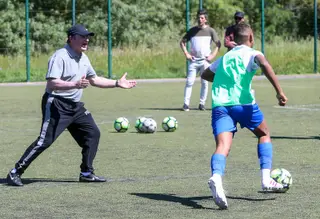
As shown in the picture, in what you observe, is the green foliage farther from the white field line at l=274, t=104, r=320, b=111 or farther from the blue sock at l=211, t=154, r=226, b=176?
the blue sock at l=211, t=154, r=226, b=176

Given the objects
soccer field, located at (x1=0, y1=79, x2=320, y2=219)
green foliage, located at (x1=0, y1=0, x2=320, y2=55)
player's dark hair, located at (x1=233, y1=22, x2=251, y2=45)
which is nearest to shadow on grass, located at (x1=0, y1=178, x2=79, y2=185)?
soccer field, located at (x1=0, y1=79, x2=320, y2=219)

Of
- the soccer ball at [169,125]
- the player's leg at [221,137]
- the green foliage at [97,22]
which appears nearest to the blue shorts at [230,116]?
the player's leg at [221,137]

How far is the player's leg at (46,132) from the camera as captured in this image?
409 inches

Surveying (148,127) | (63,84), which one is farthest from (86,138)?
(148,127)

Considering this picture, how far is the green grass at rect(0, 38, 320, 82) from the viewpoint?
1266 inches

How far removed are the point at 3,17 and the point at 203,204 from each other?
29.3 metres

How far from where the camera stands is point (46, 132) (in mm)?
10422

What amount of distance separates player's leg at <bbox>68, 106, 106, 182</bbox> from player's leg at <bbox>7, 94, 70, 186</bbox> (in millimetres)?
237

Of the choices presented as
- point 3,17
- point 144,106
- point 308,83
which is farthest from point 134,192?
point 3,17

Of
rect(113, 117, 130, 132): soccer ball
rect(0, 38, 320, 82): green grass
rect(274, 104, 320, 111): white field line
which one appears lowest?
rect(0, 38, 320, 82): green grass

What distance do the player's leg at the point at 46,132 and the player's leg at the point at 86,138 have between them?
237 mm

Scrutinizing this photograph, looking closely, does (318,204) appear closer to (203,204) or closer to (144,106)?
(203,204)

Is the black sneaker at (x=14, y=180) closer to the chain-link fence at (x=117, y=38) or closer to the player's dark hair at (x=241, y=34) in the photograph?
the player's dark hair at (x=241, y=34)

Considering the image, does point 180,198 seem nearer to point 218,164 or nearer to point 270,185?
point 218,164
